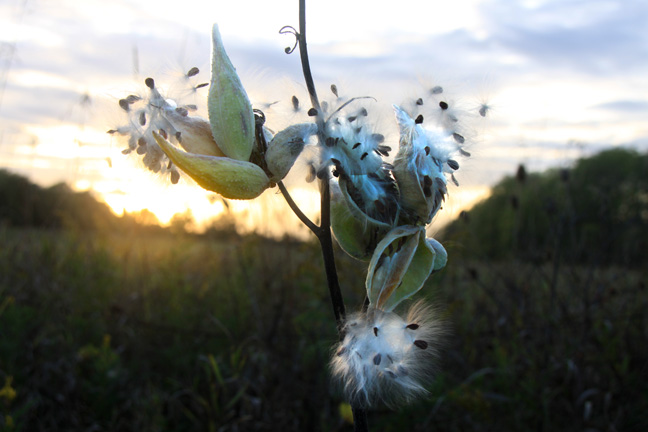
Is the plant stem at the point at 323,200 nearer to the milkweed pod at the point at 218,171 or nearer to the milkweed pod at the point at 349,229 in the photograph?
the milkweed pod at the point at 349,229

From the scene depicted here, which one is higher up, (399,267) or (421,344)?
(399,267)

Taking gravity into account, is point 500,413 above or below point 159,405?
above

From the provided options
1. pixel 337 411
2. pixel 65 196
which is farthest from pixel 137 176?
pixel 65 196

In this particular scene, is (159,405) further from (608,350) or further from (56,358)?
(608,350)

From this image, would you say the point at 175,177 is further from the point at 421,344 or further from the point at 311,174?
the point at 421,344

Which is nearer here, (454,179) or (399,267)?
(399,267)

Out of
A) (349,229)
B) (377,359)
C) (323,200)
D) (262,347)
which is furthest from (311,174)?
(262,347)

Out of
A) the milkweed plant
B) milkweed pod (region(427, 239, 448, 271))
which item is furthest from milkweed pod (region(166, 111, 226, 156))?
milkweed pod (region(427, 239, 448, 271))
